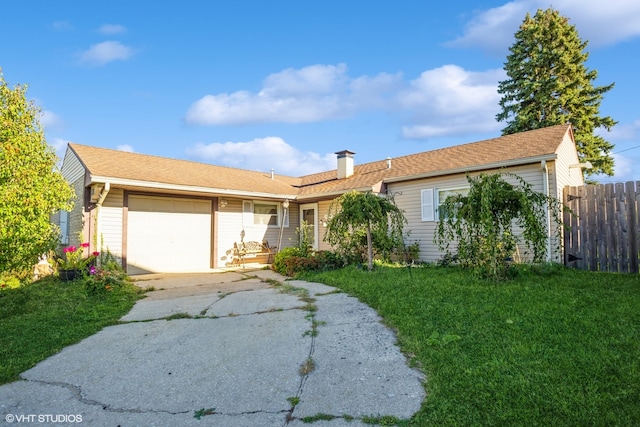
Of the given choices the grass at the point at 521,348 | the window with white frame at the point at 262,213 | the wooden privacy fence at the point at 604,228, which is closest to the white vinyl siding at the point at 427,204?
the wooden privacy fence at the point at 604,228

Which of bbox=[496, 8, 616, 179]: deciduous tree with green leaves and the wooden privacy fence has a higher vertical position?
bbox=[496, 8, 616, 179]: deciduous tree with green leaves

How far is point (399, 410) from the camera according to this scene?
7.89ft

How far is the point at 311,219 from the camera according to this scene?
13.6m

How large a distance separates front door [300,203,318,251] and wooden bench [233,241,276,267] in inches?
62.2

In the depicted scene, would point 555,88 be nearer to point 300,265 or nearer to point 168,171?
point 300,265

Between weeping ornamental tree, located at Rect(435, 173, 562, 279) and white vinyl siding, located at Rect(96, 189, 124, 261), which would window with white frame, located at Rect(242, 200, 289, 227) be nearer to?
white vinyl siding, located at Rect(96, 189, 124, 261)

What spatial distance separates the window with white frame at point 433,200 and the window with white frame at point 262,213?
5.53 metres

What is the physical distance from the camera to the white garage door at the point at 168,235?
9859 millimetres

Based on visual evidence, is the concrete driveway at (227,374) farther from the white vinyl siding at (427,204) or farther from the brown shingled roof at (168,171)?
the white vinyl siding at (427,204)

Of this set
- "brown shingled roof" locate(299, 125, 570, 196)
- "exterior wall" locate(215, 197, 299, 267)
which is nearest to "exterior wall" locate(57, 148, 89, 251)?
"exterior wall" locate(215, 197, 299, 267)

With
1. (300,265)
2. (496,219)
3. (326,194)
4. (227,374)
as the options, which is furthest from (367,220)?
(227,374)
